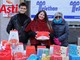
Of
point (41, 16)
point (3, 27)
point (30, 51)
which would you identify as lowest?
point (3, 27)

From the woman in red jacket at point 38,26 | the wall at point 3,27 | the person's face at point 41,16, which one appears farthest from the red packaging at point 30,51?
the wall at point 3,27

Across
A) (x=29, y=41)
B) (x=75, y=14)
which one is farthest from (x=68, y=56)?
(x=75, y=14)

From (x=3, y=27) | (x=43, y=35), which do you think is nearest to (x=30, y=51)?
(x=43, y=35)

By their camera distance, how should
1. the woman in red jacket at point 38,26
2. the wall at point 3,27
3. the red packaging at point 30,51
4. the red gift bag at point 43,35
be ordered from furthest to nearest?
the wall at point 3,27
the woman in red jacket at point 38,26
the red gift bag at point 43,35
the red packaging at point 30,51

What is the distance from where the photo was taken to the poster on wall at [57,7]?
22.0 feet

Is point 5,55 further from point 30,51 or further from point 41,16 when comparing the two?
point 41,16

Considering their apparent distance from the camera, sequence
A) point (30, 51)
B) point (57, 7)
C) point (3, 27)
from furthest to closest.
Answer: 1. point (3, 27)
2. point (57, 7)
3. point (30, 51)

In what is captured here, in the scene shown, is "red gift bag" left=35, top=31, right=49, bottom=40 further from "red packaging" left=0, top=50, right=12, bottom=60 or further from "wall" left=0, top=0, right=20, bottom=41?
"wall" left=0, top=0, right=20, bottom=41

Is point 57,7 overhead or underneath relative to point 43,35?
overhead

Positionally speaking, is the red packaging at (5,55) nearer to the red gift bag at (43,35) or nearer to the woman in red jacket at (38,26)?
the red gift bag at (43,35)

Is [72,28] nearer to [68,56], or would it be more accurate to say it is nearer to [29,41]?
[29,41]

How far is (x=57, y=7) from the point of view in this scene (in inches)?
266

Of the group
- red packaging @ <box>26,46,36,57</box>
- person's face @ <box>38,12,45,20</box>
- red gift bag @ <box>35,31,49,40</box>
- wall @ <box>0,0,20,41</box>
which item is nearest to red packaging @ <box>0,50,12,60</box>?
red packaging @ <box>26,46,36,57</box>

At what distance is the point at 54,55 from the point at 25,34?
1.89 m
